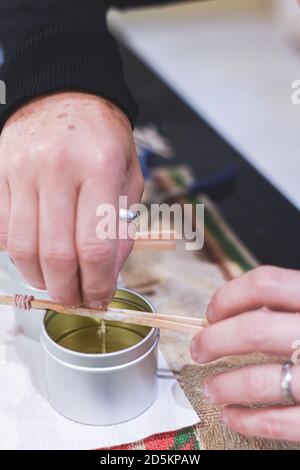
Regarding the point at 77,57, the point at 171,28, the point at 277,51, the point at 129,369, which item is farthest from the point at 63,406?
the point at 171,28

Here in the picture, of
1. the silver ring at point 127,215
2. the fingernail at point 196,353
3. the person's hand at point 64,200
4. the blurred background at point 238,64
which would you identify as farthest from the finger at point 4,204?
the blurred background at point 238,64

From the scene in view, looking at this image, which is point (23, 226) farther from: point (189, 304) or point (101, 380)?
point (189, 304)

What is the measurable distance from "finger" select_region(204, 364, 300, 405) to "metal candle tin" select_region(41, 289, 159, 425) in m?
0.08

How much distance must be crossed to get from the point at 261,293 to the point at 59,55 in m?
0.35

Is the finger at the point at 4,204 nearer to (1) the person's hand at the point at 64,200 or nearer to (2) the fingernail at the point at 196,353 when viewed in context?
(1) the person's hand at the point at 64,200

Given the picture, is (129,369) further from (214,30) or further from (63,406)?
(214,30)

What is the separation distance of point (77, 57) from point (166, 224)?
355 mm

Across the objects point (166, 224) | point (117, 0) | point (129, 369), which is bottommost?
point (166, 224)

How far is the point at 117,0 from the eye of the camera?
43.4 inches

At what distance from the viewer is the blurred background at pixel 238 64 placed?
3.55 feet

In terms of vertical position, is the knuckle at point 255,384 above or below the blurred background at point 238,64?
above

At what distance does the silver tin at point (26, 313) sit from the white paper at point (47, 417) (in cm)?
3

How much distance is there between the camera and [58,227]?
494 mm

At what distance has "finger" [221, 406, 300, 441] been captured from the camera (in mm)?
515
